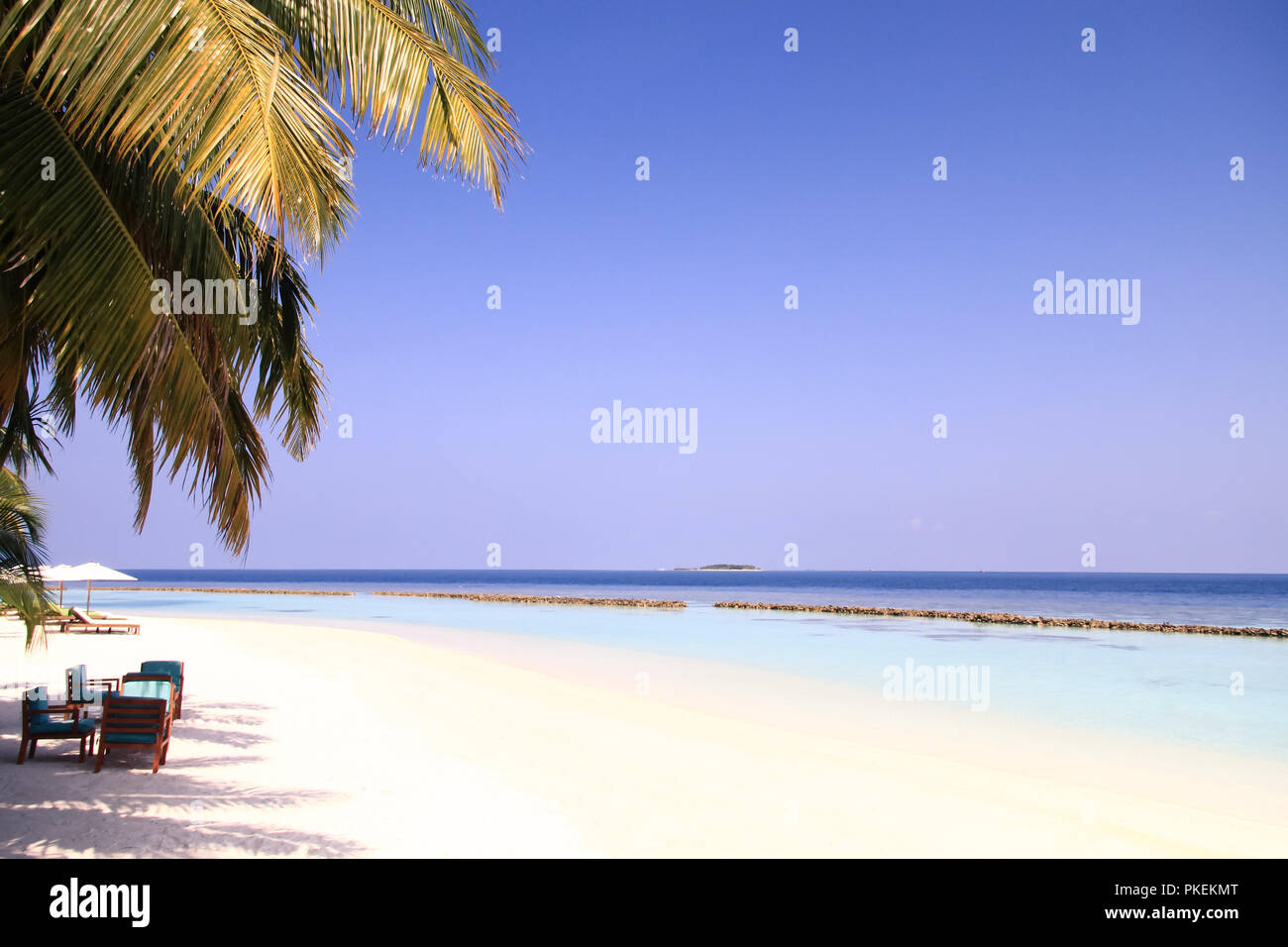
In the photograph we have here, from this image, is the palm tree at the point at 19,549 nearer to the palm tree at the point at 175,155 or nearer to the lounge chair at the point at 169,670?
the lounge chair at the point at 169,670

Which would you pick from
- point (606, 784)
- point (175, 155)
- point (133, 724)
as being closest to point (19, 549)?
point (133, 724)

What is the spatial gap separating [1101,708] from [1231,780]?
448cm

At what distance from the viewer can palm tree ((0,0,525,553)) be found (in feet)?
8.81

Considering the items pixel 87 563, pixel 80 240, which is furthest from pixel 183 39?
pixel 87 563

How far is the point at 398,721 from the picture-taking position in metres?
9.85

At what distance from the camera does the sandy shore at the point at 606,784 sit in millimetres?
5555

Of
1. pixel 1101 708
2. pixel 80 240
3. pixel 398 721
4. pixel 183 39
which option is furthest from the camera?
pixel 1101 708

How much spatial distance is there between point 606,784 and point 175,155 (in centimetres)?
628

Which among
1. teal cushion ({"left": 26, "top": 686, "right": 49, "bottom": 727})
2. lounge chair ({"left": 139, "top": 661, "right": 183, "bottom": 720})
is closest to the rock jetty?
lounge chair ({"left": 139, "top": 661, "right": 183, "bottom": 720})

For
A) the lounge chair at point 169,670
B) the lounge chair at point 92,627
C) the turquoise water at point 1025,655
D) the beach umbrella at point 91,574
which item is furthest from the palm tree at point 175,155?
the lounge chair at point 92,627

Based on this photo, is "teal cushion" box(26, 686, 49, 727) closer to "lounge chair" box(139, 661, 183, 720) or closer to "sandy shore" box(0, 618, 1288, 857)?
"sandy shore" box(0, 618, 1288, 857)

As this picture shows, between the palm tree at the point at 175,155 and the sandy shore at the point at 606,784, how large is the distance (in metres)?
2.46

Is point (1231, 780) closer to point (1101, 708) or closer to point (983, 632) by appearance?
point (1101, 708)

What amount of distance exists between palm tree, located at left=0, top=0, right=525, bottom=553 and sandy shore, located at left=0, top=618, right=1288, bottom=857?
2.46 meters
